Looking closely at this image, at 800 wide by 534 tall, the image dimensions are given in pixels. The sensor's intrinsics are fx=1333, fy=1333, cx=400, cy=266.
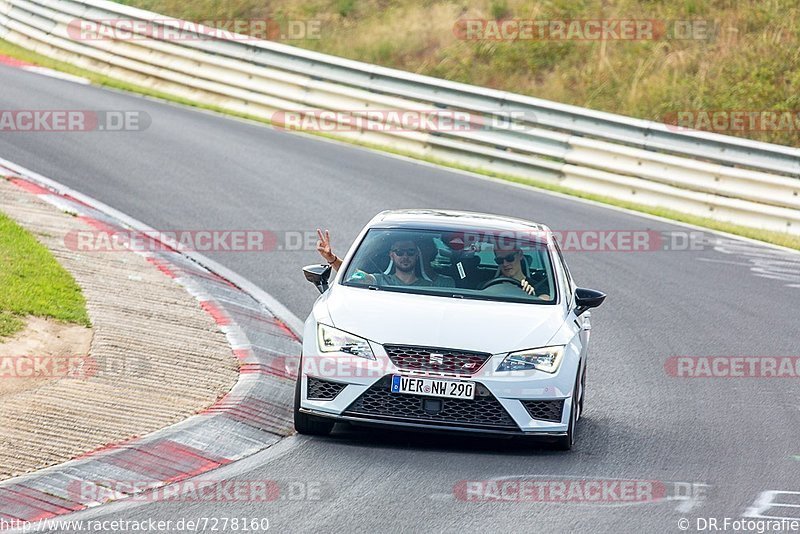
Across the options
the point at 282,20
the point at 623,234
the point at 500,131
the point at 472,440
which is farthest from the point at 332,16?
the point at 472,440

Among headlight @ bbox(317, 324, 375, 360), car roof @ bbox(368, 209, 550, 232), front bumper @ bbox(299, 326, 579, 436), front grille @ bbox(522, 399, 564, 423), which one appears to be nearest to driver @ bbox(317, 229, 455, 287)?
car roof @ bbox(368, 209, 550, 232)

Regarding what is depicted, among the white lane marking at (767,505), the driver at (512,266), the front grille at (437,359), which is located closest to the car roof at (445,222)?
the driver at (512,266)

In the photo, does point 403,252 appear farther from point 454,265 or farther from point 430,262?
point 454,265

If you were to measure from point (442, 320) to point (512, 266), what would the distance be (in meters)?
1.20

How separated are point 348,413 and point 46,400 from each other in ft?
6.50

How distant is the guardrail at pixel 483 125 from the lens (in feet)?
65.2

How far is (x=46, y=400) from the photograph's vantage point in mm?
8734

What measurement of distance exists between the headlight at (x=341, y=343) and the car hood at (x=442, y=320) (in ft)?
0.14

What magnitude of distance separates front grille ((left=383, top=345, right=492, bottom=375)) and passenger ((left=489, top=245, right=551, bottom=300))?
1.28m

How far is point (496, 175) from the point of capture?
2177 cm

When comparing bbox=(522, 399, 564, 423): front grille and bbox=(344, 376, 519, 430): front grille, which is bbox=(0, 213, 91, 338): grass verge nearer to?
bbox=(344, 376, 519, 430): front grille

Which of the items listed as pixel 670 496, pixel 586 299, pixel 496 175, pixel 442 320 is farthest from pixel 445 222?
pixel 496 175

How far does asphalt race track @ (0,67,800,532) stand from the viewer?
25.4ft

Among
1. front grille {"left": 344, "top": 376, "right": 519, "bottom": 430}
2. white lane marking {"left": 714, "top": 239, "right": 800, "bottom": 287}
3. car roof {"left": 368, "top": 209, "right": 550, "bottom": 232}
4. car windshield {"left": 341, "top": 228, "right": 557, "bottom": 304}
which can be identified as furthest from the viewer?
white lane marking {"left": 714, "top": 239, "right": 800, "bottom": 287}
